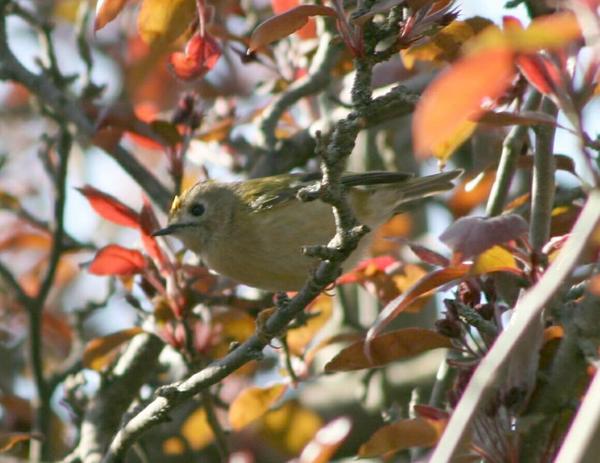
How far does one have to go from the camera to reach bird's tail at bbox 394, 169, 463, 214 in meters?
4.72

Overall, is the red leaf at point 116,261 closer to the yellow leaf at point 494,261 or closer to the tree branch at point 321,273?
the tree branch at point 321,273

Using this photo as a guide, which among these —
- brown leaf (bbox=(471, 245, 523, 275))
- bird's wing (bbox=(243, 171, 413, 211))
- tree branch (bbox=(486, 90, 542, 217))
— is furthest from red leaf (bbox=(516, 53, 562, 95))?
bird's wing (bbox=(243, 171, 413, 211))

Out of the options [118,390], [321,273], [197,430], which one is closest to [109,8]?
[321,273]

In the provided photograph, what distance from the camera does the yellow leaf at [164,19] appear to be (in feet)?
9.57

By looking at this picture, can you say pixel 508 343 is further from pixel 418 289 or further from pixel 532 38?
pixel 418 289

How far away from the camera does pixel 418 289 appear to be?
99.5 inches

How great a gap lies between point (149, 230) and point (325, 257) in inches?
51.7

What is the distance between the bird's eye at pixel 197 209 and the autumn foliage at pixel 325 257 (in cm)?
13

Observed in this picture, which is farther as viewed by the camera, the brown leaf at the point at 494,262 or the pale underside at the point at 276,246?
the pale underside at the point at 276,246

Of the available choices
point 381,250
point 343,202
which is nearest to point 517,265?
point 343,202

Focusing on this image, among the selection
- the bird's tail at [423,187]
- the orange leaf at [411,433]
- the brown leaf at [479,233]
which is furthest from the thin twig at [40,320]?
the brown leaf at [479,233]

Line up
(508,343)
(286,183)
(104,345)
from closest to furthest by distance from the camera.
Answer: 1. (508,343)
2. (104,345)
3. (286,183)

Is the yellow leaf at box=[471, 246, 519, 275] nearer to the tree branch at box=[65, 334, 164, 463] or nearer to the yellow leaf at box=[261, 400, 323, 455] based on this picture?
the yellow leaf at box=[261, 400, 323, 455]

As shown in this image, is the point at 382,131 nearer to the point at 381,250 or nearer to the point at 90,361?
the point at 381,250
